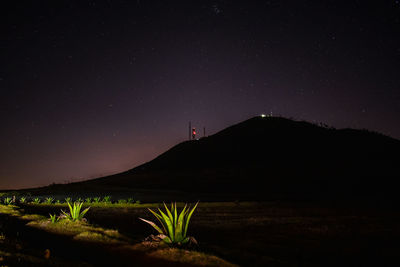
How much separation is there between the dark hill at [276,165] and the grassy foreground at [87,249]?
1771 centimetres

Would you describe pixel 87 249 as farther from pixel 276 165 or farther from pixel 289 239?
pixel 276 165

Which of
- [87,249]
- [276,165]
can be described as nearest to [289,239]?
[87,249]

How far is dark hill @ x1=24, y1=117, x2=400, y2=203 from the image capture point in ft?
103

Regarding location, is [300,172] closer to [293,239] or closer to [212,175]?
[212,175]

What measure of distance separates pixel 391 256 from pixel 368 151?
165 feet

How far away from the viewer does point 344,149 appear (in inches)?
2115

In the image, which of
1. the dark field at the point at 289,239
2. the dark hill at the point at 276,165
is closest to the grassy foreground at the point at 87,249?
the dark field at the point at 289,239

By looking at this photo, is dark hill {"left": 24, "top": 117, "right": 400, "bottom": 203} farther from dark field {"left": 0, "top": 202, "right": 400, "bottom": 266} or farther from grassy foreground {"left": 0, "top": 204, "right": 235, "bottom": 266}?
grassy foreground {"left": 0, "top": 204, "right": 235, "bottom": 266}

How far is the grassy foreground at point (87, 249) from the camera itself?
218 inches

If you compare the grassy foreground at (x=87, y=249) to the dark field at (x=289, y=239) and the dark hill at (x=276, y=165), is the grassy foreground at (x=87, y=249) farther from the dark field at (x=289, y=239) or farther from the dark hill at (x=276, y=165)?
the dark hill at (x=276, y=165)

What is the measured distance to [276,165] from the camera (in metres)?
46.1

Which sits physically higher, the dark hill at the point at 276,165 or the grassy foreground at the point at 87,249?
the dark hill at the point at 276,165

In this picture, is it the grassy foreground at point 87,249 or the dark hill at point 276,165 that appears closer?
the grassy foreground at point 87,249

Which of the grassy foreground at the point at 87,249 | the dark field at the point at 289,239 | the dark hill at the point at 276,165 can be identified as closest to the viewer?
the grassy foreground at the point at 87,249
